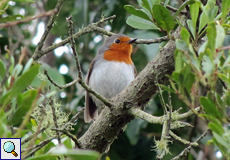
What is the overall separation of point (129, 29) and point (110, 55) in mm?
862

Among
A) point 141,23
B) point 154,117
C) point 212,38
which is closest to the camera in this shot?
point 212,38

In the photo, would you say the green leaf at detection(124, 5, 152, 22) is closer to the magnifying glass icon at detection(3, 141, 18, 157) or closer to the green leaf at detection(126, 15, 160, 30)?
the green leaf at detection(126, 15, 160, 30)

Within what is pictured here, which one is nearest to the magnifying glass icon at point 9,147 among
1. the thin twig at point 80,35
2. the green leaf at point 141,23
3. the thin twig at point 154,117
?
the thin twig at point 154,117

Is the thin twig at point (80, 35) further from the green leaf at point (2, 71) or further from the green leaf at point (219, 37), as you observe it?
the green leaf at point (219, 37)

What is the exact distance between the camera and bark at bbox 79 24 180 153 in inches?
120

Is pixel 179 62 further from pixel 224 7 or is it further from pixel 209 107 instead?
pixel 224 7

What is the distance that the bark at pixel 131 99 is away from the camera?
3.06m

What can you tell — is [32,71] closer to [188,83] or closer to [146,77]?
[188,83]

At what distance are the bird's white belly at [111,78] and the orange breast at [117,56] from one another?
0.35 ft

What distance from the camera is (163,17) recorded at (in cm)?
242

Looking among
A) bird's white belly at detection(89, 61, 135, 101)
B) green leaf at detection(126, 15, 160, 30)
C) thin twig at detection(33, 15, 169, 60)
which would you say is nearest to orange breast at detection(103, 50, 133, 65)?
bird's white belly at detection(89, 61, 135, 101)

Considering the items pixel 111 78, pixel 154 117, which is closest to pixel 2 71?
pixel 154 117

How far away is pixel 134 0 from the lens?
646cm

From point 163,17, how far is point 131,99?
0.94m
